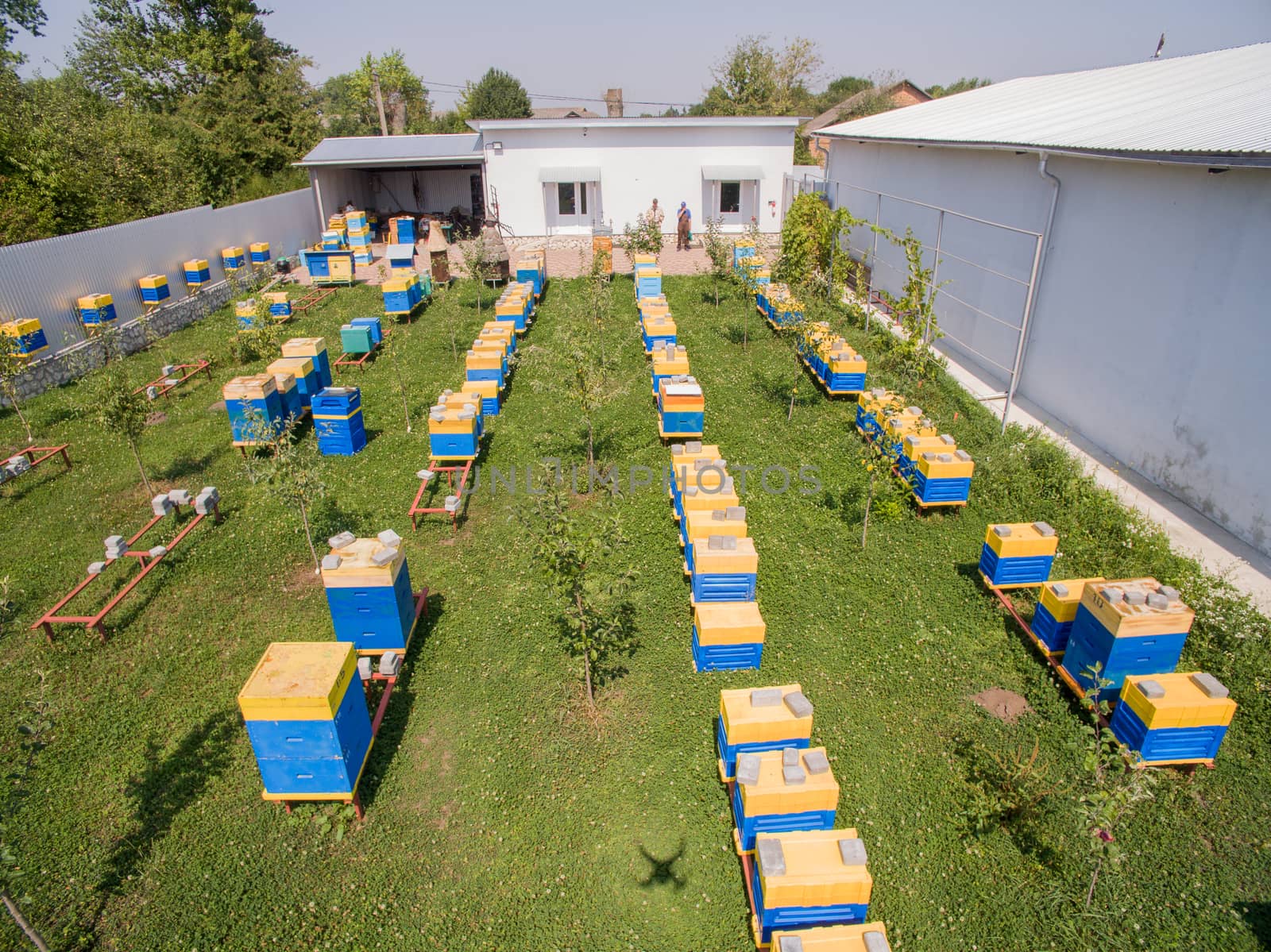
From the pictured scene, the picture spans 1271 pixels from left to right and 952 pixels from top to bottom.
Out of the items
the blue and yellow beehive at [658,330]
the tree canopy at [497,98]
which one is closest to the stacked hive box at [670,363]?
the blue and yellow beehive at [658,330]

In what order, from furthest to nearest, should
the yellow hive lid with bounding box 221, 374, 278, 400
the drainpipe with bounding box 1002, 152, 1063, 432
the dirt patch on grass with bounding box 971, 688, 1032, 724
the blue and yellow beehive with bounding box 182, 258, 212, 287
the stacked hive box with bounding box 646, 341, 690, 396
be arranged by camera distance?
the blue and yellow beehive with bounding box 182, 258, 212, 287 < the stacked hive box with bounding box 646, 341, 690, 396 < the drainpipe with bounding box 1002, 152, 1063, 432 < the yellow hive lid with bounding box 221, 374, 278, 400 < the dirt patch on grass with bounding box 971, 688, 1032, 724

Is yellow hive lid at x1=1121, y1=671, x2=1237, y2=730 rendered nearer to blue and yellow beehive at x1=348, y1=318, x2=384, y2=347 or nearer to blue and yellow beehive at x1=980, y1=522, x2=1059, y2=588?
blue and yellow beehive at x1=980, y1=522, x2=1059, y2=588

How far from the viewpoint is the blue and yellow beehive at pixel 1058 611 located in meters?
8.16

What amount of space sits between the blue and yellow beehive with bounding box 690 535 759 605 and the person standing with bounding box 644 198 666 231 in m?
24.4

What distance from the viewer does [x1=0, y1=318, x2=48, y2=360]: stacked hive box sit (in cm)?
1628

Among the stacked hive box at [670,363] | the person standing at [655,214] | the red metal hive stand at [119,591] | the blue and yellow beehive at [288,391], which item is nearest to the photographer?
the red metal hive stand at [119,591]

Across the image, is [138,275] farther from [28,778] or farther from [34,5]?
[34,5]

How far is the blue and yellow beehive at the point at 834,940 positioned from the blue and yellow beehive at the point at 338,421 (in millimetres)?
11377

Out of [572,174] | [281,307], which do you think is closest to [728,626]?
[281,307]

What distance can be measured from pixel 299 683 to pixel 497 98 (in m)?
84.2

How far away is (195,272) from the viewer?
24.2 metres

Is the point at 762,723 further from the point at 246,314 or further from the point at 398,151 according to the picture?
the point at 398,151

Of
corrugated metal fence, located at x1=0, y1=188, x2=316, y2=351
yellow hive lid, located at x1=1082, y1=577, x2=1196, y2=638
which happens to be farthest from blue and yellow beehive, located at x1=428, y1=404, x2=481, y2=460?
corrugated metal fence, located at x1=0, y1=188, x2=316, y2=351

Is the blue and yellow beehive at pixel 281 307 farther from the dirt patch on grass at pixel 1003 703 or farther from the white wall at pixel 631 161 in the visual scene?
the dirt patch on grass at pixel 1003 703
